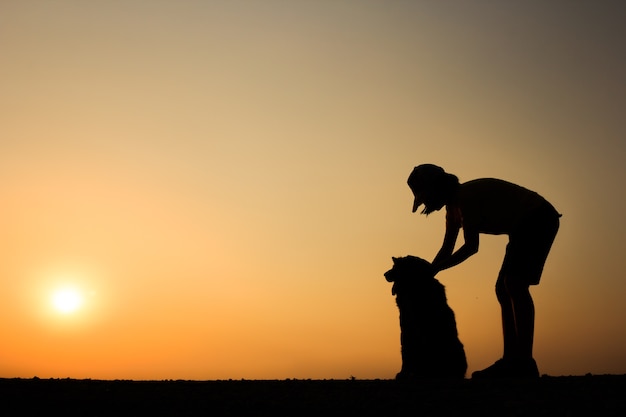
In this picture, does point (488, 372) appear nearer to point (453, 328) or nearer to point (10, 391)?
point (453, 328)

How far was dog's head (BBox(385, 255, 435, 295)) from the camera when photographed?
677 cm

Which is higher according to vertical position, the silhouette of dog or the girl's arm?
the girl's arm

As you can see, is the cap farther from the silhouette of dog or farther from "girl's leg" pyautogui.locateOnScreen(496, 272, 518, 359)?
"girl's leg" pyautogui.locateOnScreen(496, 272, 518, 359)

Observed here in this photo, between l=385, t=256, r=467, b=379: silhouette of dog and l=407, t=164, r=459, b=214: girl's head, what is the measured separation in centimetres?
79

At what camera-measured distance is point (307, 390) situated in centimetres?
480

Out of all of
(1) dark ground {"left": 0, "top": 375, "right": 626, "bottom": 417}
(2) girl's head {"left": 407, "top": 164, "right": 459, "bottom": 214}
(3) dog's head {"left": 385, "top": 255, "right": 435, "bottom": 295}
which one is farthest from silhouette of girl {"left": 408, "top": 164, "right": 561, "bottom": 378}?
(1) dark ground {"left": 0, "top": 375, "right": 626, "bottom": 417}

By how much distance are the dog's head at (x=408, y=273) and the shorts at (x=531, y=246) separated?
99 cm

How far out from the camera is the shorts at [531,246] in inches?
233

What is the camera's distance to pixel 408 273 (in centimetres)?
688

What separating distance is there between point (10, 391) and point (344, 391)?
A: 2480 millimetres

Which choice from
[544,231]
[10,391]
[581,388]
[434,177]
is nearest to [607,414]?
[581,388]

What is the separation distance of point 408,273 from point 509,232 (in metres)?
1.27

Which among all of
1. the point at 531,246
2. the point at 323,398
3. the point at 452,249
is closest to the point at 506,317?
the point at 531,246

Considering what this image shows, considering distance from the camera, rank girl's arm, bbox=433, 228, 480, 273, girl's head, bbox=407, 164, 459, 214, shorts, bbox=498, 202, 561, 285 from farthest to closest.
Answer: girl's head, bbox=407, 164, 459, 214, girl's arm, bbox=433, 228, 480, 273, shorts, bbox=498, 202, 561, 285
